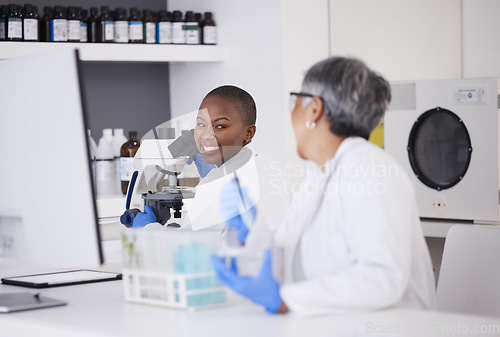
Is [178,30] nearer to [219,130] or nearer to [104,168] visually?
[104,168]

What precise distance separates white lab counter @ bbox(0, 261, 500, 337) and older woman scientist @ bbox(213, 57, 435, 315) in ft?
0.11

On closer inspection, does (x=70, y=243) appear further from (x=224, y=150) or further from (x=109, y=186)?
(x=109, y=186)

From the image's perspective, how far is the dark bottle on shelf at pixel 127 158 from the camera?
3609 millimetres

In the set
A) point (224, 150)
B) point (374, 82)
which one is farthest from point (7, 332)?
point (224, 150)

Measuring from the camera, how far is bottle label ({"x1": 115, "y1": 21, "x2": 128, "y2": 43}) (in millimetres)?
3725

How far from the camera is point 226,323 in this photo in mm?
1268

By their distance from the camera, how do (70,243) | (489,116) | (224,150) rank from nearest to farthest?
(70,243) → (224,150) → (489,116)

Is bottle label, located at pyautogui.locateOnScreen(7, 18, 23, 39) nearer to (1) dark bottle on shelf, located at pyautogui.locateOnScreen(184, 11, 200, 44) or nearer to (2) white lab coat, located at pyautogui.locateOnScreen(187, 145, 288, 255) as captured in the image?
(1) dark bottle on shelf, located at pyautogui.locateOnScreen(184, 11, 200, 44)

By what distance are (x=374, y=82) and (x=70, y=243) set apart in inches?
25.9

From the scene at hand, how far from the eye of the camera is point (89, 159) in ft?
4.39

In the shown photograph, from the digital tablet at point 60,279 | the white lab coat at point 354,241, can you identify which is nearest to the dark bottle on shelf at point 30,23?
the digital tablet at point 60,279

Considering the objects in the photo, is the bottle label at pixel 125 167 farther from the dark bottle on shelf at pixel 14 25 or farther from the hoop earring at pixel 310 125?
the hoop earring at pixel 310 125

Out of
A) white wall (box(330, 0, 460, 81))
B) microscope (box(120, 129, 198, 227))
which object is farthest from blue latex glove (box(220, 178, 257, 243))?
white wall (box(330, 0, 460, 81))

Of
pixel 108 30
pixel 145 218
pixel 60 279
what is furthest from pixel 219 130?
pixel 108 30
